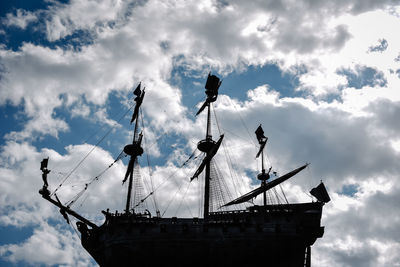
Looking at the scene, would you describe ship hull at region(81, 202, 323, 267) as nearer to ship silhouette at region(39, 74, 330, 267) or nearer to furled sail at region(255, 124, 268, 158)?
ship silhouette at region(39, 74, 330, 267)

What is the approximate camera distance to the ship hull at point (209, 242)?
31.7 m

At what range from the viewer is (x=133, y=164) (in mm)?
46062

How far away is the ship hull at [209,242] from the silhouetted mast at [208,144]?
5.86 m

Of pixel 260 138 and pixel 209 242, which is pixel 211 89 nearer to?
pixel 260 138

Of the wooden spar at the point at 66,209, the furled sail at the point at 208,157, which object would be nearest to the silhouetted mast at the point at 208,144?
the furled sail at the point at 208,157

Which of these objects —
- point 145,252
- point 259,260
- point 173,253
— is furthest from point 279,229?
point 145,252

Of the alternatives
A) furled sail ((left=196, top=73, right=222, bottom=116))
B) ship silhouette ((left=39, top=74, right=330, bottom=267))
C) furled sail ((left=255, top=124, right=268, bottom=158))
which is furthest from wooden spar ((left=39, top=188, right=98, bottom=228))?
furled sail ((left=255, top=124, right=268, bottom=158))

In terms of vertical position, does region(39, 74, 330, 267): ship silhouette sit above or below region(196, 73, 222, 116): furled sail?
below

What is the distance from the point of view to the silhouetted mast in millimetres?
40062

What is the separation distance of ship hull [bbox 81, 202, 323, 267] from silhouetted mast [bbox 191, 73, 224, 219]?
586cm

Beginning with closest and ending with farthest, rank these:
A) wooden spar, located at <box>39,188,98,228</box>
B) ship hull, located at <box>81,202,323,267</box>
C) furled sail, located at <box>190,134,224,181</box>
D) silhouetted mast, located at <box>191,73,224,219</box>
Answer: ship hull, located at <box>81,202,323,267</box> → wooden spar, located at <box>39,188,98,228</box> → silhouetted mast, located at <box>191,73,224,219</box> → furled sail, located at <box>190,134,224,181</box>

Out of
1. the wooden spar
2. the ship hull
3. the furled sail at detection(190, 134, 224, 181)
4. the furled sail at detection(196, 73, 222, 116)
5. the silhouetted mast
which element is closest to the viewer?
the ship hull

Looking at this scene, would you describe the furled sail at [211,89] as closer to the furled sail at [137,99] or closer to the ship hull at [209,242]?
the furled sail at [137,99]

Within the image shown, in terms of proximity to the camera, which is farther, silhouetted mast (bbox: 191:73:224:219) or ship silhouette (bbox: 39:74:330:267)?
silhouetted mast (bbox: 191:73:224:219)
